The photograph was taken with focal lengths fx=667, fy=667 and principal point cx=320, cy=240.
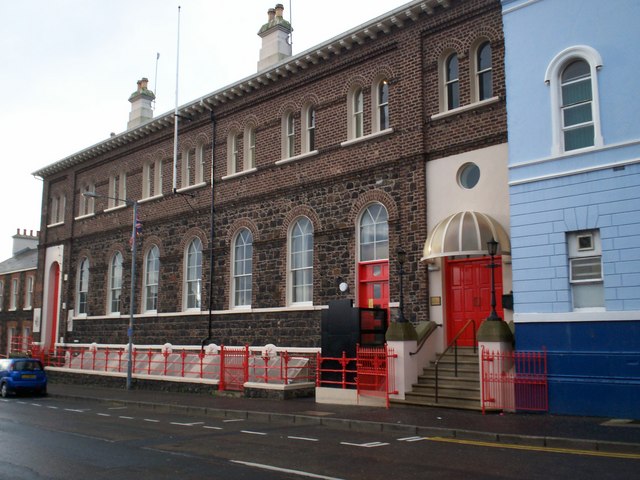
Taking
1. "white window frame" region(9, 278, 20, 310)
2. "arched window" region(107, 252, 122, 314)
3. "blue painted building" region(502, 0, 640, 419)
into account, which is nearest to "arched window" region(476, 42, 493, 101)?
"blue painted building" region(502, 0, 640, 419)

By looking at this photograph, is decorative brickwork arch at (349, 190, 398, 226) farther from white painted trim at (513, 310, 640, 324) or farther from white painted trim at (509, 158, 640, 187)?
white painted trim at (513, 310, 640, 324)

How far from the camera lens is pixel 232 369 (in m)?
20.8

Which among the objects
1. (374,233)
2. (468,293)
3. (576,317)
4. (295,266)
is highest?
(374,233)

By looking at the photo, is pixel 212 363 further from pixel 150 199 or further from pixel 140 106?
pixel 140 106

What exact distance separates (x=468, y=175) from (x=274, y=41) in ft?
35.6

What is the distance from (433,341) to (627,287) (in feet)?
18.2

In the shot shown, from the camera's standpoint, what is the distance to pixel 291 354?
2123 centimetres

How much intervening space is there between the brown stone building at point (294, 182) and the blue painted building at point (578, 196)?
176 centimetres

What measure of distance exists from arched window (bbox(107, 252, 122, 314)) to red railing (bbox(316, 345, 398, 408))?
Answer: 15284 millimetres

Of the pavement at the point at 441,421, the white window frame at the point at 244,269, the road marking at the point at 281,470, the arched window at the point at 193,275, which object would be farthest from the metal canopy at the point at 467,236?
the arched window at the point at 193,275

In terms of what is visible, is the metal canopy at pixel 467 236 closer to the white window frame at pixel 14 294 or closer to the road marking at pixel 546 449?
the road marking at pixel 546 449

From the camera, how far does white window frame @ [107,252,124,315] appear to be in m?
30.0

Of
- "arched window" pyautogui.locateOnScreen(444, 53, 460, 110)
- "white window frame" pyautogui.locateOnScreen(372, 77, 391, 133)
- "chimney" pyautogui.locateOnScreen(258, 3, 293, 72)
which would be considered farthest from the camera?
"chimney" pyautogui.locateOnScreen(258, 3, 293, 72)

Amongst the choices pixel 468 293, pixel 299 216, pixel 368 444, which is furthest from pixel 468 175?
pixel 368 444
